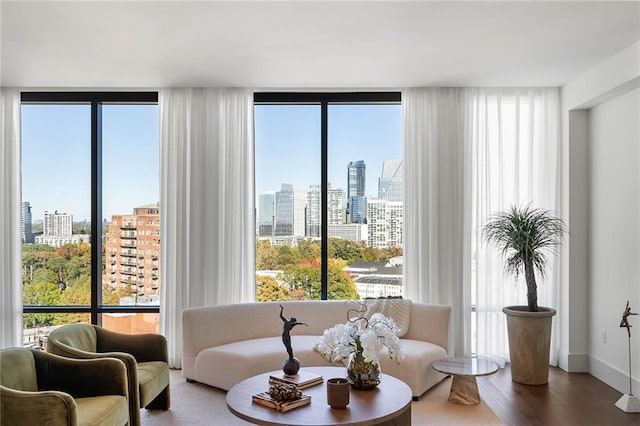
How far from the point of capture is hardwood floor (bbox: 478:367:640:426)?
403cm

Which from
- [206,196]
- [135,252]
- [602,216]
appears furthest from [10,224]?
[602,216]

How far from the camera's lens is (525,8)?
3510 millimetres

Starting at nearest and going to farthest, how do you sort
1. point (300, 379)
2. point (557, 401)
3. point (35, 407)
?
point (35, 407) → point (300, 379) → point (557, 401)

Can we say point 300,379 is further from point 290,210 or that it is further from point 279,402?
point 290,210

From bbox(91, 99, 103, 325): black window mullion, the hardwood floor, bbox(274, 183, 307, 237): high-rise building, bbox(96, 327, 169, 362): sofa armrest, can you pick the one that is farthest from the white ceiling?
the hardwood floor

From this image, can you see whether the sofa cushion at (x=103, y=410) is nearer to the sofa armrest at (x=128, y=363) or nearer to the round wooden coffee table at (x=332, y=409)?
the sofa armrest at (x=128, y=363)

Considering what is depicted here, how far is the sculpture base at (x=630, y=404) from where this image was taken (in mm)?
4188

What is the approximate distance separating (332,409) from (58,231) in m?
3.93

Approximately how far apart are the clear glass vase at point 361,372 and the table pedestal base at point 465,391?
121 centimetres

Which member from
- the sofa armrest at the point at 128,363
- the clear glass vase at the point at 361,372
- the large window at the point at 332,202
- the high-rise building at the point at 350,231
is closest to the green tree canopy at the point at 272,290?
the large window at the point at 332,202

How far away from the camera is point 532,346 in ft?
16.1

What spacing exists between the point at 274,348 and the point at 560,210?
3148mm

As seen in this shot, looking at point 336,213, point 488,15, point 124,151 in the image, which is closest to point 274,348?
point 336,213

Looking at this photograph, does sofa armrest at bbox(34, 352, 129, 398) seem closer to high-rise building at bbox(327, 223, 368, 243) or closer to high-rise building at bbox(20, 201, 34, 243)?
high-rise building at bbox(20, 201, 34, 243)
